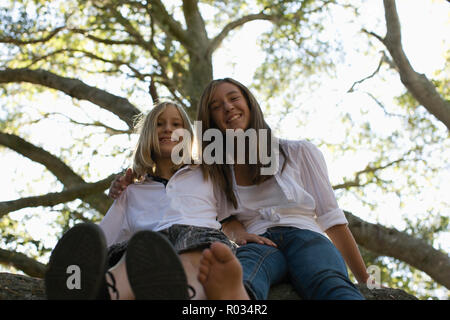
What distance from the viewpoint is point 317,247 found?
8.38 feet

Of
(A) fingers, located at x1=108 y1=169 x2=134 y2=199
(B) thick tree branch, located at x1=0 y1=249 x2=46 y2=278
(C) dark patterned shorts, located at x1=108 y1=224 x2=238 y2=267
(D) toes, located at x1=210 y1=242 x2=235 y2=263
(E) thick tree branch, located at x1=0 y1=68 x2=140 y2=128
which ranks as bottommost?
(D) toes, located at x1=210 y1=242 x2=235 y2=263

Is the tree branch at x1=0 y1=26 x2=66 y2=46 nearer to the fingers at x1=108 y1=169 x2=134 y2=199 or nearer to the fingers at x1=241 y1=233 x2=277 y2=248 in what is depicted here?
the fingers at x1=108 y1=169 x2=134 y2=199

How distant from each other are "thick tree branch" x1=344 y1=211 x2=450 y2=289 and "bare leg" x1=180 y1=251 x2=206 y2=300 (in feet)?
11.6

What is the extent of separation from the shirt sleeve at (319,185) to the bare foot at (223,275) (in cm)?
107

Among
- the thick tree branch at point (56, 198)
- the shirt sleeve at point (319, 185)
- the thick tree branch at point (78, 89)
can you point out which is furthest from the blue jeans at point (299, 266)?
the thick tree branch at point (78, 89)

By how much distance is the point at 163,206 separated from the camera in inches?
120

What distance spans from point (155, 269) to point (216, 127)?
61.6 inches

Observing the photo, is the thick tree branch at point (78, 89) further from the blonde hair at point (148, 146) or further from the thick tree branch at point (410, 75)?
the thick tree branch at point (410, 75)

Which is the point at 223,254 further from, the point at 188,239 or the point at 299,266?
the point at 299,266

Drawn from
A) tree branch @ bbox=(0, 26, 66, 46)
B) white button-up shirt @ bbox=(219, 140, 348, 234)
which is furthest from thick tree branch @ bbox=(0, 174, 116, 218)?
tree branch @ bbox=(0, 26, 66, 46)

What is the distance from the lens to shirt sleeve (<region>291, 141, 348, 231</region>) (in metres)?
2.95

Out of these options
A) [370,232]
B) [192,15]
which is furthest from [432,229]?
[192,15]

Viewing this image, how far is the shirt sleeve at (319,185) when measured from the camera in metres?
2.95
